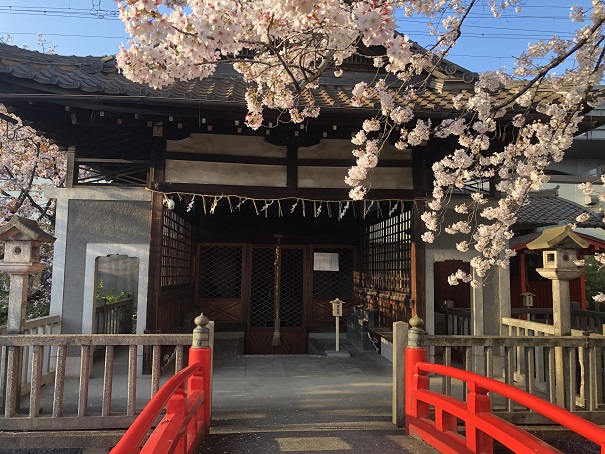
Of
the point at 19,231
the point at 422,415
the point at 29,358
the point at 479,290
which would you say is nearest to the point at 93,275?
the point at 29,358

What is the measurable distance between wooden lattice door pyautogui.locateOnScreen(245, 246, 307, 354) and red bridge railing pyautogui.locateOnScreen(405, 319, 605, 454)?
6.31 meters

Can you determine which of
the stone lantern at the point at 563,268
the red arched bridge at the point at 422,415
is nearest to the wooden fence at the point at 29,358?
the red arched bridge at the point at 422,415

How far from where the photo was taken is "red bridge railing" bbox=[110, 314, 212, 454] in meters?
2.35

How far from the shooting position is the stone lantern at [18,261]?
4953 millimetres

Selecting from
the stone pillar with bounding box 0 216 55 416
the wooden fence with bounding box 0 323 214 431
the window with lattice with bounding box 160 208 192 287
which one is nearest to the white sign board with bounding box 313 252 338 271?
the window with lattice with bounding box 160 208 192 287

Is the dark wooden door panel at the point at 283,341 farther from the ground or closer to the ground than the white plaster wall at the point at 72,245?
closer to the ground

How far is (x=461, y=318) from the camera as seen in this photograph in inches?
327

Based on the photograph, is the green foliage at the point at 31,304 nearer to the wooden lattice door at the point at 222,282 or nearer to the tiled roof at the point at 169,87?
the wooden lattice door at the point at 222,282

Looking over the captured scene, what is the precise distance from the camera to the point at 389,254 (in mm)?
8953

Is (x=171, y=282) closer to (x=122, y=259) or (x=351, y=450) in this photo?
(x=351, y=450)

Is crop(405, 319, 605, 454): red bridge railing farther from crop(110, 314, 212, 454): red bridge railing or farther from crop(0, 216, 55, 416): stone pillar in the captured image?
crop(0, 216, 55, 416): stone pillar

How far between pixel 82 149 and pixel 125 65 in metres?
4.20

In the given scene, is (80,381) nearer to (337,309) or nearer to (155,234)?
(155,234)

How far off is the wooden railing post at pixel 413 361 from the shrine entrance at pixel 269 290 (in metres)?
6.31
